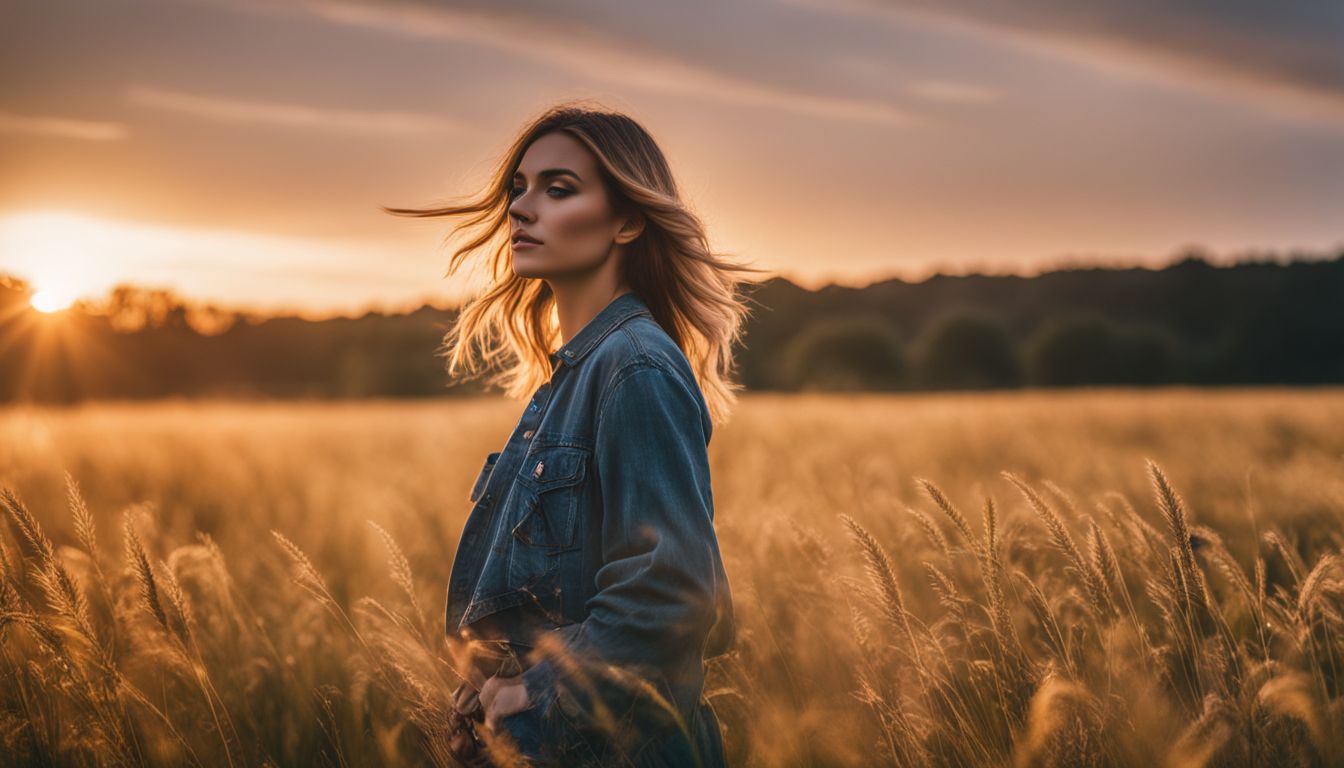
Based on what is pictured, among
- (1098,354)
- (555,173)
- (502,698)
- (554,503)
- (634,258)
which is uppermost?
(555,173)

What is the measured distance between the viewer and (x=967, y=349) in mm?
65625

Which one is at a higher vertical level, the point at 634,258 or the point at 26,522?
the point at 634,258

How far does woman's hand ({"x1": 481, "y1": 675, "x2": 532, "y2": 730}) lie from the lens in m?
1.55

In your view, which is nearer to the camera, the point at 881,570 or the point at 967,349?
the point at 881,570

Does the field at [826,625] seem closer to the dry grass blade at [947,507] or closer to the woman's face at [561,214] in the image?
the dry grass blade at [947,507]

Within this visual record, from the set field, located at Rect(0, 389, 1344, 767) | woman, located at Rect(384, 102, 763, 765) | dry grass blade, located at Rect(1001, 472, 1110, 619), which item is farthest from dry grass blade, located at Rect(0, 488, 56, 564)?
dry grass blade, located at Rect(1001, 472, 1110, 619)

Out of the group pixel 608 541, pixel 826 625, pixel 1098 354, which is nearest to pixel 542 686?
pixel 608 541

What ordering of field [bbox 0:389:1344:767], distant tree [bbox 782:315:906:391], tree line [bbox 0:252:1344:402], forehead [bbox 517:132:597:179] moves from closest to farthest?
1. forehead [bbox 517:132:597:179]
2. field [bbox 0:389:1344:767]
3. tree line [bbox 0:252:1344:402]
4. distant tree [bbox 782:315:906:391]

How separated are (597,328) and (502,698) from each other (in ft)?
2.49

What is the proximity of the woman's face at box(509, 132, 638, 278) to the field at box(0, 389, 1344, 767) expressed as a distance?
2.50 ft

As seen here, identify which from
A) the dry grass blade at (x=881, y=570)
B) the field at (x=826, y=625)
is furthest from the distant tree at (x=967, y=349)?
the dry grass blade at (x=881, y=570)

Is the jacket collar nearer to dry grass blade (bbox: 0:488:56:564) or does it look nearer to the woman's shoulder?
the woman's shoulder

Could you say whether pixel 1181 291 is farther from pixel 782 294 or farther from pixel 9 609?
pixel 9 609

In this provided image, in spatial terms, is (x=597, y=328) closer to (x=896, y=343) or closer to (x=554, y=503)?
(x=554, y=503)
